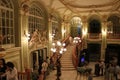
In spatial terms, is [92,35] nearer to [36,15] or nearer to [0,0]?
[36,15]

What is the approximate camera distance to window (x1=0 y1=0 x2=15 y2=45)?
1035 centimetres

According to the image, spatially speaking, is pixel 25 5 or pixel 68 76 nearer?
pixel 25 5

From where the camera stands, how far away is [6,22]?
1082cm

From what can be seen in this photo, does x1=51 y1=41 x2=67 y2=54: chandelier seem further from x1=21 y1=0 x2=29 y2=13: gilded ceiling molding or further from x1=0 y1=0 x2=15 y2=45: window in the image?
x1=21 y1=0 x2=29 y2=13: gilded ceiling molding

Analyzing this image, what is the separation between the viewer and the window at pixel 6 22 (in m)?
10.4

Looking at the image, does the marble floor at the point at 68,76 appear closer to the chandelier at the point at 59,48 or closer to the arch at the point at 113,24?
the chandelier at the point at 59,48

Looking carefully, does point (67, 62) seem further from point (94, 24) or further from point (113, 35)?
point (94, 24)

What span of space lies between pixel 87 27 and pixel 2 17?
49.2ft

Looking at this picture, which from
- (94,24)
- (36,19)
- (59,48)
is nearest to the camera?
(59,48)

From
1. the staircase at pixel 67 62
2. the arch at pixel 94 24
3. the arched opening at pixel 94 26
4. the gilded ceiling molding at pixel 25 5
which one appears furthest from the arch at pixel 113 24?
the gilded ceiling molding at pixel 25 5

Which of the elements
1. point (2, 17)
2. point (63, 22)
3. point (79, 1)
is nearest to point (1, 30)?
point (2, 17)

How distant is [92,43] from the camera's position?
2392 centimetres

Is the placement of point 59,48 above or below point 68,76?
above

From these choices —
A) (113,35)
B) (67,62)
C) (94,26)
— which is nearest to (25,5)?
(67,62)
